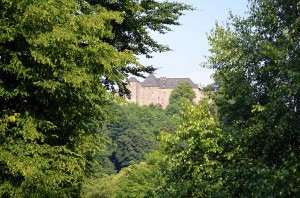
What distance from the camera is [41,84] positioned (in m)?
7.93

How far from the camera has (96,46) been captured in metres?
9.15

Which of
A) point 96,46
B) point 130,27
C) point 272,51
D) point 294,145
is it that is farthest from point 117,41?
point 294,145

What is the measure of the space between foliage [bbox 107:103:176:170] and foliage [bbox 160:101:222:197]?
8314cm

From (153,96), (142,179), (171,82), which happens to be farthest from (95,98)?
(171,82)

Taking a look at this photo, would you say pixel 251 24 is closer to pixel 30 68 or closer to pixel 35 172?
pixel 30 68

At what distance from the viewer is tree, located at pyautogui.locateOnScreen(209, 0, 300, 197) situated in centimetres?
720

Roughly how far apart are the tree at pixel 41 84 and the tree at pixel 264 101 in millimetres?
3309

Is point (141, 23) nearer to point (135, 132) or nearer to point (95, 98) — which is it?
point (95, 98)

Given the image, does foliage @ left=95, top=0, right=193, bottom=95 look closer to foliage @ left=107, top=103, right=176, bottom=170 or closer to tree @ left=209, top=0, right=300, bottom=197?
tree @ left=209, top=0, right=300, bottom=197

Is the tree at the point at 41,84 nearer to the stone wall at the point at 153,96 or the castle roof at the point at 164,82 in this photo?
the stone wall at the point at 153,96

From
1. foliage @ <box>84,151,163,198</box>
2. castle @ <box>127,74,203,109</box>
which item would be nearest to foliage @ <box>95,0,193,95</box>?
foliage @ <box>84,151,163,198</box>

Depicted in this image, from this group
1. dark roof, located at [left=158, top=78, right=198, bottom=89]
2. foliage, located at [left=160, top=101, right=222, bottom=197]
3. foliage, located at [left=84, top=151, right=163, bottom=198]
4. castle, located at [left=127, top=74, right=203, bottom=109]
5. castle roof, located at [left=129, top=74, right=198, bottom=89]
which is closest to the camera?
foliage, located at [left=160, top=101, right=222, bottom=197]

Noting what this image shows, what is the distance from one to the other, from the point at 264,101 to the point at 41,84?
5.20 meters

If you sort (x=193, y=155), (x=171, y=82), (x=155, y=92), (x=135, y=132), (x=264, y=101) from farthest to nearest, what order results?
(x=171, y=82), (x=155, y=92), (x=135, y=132), (x=193, y=155), (x=264, y=101)
